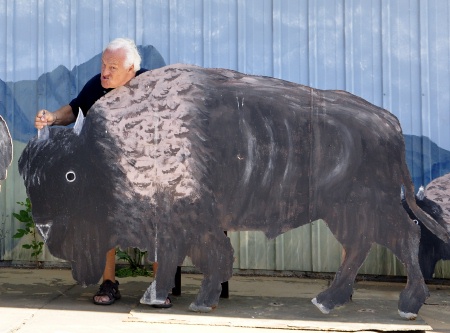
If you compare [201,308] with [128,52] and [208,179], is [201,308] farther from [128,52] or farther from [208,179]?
[128,52]

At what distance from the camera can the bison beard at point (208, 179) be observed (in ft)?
13.5

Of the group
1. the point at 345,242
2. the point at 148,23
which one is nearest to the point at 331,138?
the point at 345,242

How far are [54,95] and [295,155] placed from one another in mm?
2430

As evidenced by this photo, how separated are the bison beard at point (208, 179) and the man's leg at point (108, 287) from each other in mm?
214

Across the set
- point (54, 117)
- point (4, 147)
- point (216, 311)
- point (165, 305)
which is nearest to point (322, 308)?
point (216, 311)

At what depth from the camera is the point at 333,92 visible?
14.2ft

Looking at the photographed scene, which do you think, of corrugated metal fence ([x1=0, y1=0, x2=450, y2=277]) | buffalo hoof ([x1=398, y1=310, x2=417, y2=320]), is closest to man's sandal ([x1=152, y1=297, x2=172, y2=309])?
buffalo hoof ([x1=398, y1=310, x2=417, y2=320])

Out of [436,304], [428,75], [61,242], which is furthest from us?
[428,75]

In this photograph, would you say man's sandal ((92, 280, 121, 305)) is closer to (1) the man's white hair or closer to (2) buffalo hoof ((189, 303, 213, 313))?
(2) buffalo hoof ((189, 303, 213, 313))

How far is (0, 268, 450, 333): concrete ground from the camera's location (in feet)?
12.8

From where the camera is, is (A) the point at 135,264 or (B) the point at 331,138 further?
(A) the point at 135,264

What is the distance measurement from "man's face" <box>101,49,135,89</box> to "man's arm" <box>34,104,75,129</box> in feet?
1.18

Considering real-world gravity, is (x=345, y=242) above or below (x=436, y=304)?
above

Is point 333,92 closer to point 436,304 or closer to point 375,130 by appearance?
point 375,130
